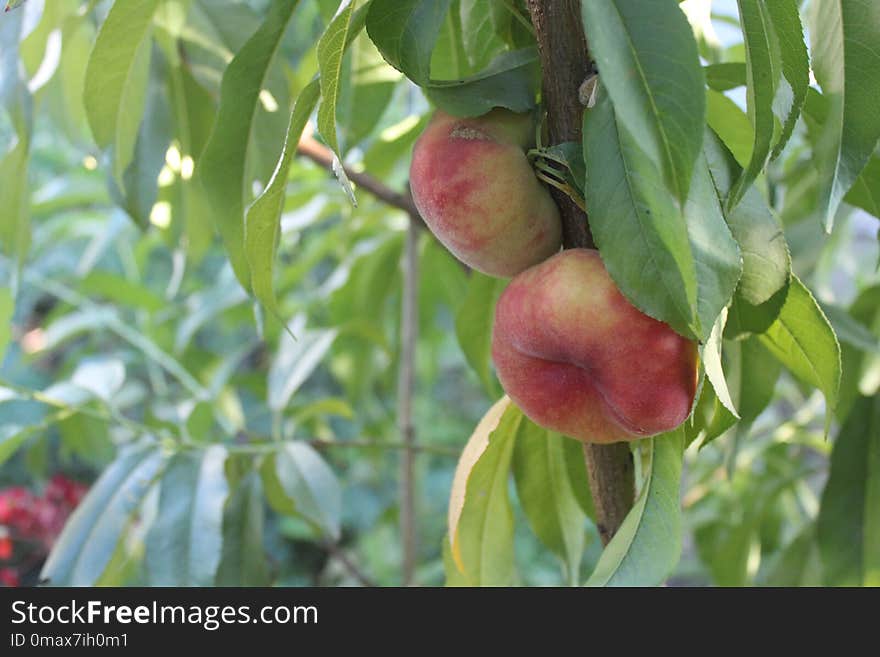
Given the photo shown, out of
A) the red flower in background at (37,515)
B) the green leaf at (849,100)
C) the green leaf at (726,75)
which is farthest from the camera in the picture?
the red flower in background at (37,515)

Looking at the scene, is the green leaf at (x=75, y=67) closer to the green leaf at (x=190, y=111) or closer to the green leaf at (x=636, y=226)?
the green leaf at (x=190, y=111)

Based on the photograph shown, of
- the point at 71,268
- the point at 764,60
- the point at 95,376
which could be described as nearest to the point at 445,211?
the point at 764,60

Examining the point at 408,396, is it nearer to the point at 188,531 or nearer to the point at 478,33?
the point at 188,531

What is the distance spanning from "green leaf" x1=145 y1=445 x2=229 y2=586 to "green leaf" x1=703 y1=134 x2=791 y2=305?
41 centimetres

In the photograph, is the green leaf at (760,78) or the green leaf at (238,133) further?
the green leaf at (238,133)

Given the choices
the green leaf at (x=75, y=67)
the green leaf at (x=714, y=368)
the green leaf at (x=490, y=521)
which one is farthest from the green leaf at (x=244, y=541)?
the green leaf at (x=714, y=368)

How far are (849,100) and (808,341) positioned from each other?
109mm

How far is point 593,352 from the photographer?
0.36 metres

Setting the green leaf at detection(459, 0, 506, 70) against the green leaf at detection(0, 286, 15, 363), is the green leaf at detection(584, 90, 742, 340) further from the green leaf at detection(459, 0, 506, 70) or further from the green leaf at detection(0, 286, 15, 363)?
the green leaf at detection(0, 286, 15, 363)

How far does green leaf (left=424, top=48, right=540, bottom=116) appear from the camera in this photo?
39 centimetres

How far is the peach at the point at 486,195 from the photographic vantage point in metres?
0.38

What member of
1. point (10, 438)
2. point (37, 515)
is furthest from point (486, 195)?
point (37, 515)

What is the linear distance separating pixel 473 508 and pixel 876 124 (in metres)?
0.28

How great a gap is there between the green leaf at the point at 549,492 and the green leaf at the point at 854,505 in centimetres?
28
